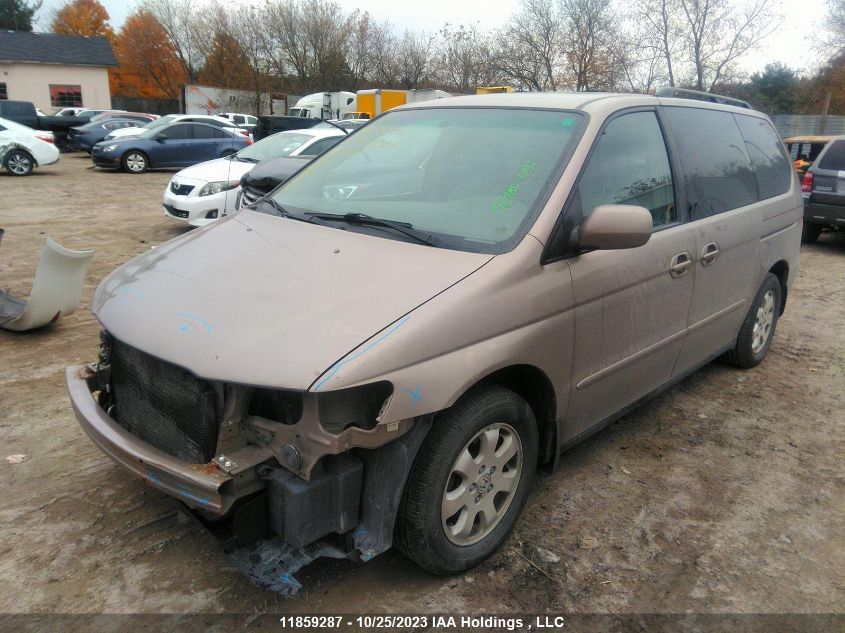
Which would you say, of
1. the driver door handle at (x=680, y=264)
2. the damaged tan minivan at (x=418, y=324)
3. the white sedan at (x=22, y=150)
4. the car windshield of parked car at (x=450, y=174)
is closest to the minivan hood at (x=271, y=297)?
the damaged tan minivan at (x=418, y=324)

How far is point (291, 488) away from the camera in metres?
2.18

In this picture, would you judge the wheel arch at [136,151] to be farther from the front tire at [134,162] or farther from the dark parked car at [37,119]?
the dark parked car at [37,119]

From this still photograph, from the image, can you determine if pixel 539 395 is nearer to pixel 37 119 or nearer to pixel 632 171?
pixel 632 171

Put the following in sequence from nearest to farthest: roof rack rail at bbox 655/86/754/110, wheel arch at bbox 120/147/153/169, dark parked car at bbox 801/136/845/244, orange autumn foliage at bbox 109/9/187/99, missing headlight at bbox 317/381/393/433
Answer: missing headlight at bbox 317/381/393/433
roof rack rail at bbox 655/86/754/110
dark parked car at bbox 801/136/845/244
wheel arch at bbox 120/147/153/169
orange autumn foliage at bbox 109/9/187/99

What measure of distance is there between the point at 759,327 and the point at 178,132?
55.7 feet

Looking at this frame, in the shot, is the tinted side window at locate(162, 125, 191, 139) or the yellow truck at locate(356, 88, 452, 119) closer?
the tinted side window at locate(162, 125, 191, 139)

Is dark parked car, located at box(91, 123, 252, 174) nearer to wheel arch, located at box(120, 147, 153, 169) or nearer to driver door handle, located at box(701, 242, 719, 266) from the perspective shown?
wheel arch, located at box(120, 147, 153, 169)

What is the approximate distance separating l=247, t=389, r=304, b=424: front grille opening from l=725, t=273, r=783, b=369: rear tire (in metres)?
3.54

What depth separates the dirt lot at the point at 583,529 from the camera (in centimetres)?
254

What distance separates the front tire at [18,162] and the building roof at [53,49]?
2738 cm

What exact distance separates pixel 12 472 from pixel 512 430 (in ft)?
8.29

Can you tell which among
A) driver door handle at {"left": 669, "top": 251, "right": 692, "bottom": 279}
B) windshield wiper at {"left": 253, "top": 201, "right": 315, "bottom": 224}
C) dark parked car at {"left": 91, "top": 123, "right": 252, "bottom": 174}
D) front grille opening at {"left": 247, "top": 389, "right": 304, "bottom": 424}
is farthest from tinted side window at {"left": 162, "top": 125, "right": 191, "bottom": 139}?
front grille opening at {"left": 247, "top": 389, "right": 304, "bottom": 424}

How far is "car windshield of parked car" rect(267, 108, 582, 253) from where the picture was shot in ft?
9.20

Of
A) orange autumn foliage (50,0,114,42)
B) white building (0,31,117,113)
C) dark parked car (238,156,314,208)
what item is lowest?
dark parked car (238,156,314,208)
